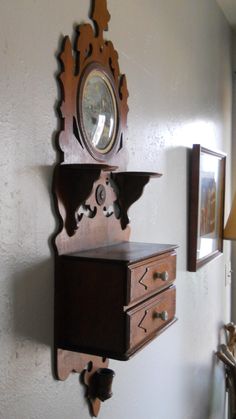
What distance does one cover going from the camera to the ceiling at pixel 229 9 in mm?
2097

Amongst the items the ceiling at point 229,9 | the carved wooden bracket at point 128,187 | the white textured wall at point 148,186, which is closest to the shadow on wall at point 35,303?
the white textured wall at point 148,186

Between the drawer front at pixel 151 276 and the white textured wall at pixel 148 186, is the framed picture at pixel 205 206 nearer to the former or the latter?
the white textured wall at pixel 148 186

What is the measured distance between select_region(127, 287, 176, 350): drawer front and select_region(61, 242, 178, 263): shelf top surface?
0.33 feet

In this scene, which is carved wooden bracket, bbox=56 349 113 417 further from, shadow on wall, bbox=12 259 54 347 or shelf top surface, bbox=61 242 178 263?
shelf top surface, bbox=61 242 178 263

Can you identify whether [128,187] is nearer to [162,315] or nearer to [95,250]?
[95,250]

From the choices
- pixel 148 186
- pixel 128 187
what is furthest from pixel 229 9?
pixel 128 187

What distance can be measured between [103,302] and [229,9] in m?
1.93

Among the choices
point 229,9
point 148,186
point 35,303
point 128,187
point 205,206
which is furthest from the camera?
point 229,9

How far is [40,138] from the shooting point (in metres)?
0.77

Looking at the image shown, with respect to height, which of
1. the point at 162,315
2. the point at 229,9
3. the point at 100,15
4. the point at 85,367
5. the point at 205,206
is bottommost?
the point at 85,367

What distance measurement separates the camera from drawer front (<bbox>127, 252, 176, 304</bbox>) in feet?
2.68

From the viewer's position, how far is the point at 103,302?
32.0 inches

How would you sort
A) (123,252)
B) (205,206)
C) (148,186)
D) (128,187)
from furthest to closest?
(205,206)
(148,186)
(128,187)
(123,252)

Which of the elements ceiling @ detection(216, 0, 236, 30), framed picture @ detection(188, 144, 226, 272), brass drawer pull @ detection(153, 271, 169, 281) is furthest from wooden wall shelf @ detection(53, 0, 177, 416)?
ceiling @ detection(216, 0, 236, 30)
